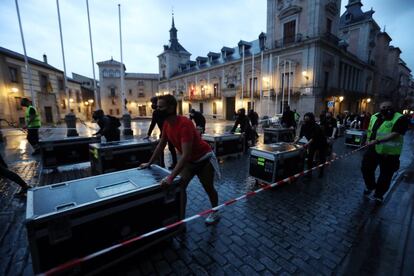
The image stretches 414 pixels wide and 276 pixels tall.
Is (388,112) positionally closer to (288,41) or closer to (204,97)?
(288,41)

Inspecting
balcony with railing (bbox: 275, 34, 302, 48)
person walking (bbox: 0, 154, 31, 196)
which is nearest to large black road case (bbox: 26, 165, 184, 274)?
person walking (bbox: 0, 154, 31, 196)

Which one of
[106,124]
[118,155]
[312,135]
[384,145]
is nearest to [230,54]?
[106,124]

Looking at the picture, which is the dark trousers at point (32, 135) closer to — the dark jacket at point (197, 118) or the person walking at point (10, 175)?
the person walking at point (10, 175)

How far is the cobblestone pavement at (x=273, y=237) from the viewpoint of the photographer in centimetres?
232

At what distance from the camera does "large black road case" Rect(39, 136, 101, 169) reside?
5.35 m

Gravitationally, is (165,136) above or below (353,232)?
above

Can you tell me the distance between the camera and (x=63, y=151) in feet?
18.4

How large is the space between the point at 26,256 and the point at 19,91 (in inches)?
987

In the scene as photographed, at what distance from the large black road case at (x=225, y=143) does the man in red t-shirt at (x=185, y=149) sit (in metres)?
3.75

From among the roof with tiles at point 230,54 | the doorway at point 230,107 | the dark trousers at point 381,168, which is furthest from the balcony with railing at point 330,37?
the dark trousers at point 381,168

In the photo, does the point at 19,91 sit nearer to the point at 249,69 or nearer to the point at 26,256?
the point at 26,256

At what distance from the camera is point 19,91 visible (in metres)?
19.9

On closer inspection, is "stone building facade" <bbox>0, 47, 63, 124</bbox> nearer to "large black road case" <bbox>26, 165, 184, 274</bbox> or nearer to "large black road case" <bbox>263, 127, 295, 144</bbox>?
"large black road case" <bbox>263, 127, 295, 144</bbox>

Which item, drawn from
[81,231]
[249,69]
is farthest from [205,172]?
[249,69]
